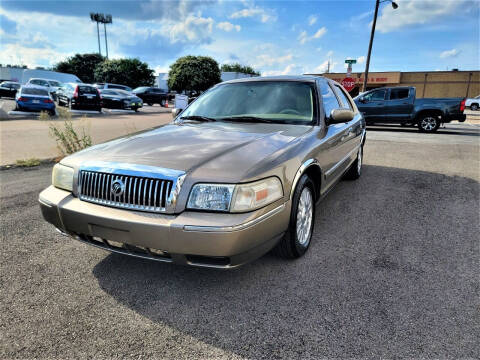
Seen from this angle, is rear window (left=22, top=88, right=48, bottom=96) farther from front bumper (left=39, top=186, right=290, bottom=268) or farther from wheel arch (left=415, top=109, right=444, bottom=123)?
wheel arch (left=415, top=109, right=444, bottom=123)

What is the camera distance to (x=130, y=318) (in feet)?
7.38

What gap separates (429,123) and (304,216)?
13198 mm

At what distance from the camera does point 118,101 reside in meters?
22.3

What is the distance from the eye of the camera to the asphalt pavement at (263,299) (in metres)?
2.00

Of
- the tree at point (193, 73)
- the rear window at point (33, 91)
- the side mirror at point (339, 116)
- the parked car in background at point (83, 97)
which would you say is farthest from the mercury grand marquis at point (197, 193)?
the tree at point (193, 73)

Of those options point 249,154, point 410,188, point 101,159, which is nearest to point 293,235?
point 249,154

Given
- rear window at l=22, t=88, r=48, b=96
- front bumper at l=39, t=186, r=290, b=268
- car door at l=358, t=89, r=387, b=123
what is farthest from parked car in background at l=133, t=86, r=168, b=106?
front bumper at l=39, t=186, r=290, b=268

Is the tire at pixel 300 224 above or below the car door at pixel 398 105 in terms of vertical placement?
below

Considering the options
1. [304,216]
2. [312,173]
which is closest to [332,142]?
[312,173]

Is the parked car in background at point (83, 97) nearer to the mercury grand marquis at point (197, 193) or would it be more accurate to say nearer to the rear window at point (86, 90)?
the rear window at point (86, 90)

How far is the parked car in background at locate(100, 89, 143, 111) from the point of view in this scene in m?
22.2

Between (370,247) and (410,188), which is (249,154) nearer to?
(370,247)

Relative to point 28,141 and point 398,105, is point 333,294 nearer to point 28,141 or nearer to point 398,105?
point 28,141

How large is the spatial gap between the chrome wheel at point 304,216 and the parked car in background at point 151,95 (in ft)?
96.8
